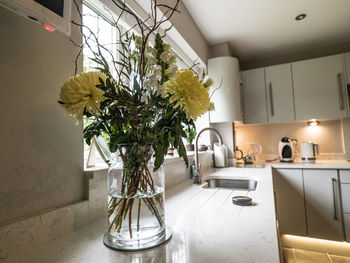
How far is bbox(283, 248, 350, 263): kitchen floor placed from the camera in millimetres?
1851

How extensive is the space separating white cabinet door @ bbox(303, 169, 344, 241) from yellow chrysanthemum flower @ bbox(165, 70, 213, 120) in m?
2.11

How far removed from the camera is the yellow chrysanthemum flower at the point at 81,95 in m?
0.48

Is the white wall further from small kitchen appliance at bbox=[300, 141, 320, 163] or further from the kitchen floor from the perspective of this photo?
small kitchen appliance at bbox=[300, 141, 320, 163]

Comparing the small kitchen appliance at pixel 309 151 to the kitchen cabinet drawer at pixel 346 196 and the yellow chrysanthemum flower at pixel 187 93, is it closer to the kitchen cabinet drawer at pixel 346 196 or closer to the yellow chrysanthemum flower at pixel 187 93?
the kitchen cabinet drawer at pixel 346 196

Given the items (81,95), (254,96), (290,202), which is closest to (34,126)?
(81,95)

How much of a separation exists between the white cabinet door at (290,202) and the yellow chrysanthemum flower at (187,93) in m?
1.97

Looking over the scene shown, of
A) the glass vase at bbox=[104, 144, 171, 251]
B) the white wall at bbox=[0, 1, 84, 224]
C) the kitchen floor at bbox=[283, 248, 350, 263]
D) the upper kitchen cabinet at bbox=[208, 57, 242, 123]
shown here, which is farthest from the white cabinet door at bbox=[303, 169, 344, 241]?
the white wall at bbox=[0, 1, 84, 224]

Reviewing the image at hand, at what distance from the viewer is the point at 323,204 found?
201 cm

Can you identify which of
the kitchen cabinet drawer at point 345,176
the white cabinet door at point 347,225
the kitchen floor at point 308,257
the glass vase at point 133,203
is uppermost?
the glass vase at point 133,203

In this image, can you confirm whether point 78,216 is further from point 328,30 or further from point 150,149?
point 328,30

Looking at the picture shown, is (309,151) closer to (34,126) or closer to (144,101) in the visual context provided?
(144,101)

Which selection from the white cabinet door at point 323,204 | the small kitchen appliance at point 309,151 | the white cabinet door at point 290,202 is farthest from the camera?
the small kitchen appliance at point 309,151

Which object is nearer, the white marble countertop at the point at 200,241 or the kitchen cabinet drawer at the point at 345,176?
the white marble countertop at the point at 200,241

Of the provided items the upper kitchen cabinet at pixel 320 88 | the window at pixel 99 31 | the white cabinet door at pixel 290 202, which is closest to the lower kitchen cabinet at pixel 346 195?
the white cabinet door at pixel 290 202
